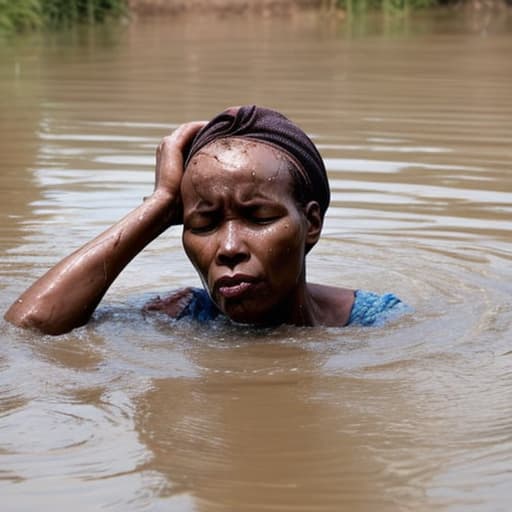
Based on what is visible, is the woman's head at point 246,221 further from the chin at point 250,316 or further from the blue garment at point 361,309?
the blue garment at point 361,309

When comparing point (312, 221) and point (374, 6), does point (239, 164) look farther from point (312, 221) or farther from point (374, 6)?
point (374, 6)

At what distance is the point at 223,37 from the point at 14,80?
6.40 metres

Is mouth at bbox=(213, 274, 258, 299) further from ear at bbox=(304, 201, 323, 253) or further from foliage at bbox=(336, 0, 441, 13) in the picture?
foliage at bbox=(336, 0, 441, 13)

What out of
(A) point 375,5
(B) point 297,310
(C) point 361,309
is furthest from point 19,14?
(B) point 297,310

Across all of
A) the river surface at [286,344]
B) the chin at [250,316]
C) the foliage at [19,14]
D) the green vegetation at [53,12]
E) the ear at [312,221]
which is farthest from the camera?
the green vegetation at [53,12]

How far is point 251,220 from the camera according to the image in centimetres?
455

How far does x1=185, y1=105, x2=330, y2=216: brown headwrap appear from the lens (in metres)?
4.66

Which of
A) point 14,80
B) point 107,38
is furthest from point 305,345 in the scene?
point 107,38

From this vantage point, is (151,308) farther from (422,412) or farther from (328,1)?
(328,1)

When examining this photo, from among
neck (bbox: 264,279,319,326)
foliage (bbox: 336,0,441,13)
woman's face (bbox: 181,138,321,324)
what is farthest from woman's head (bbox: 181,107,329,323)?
foliage (bbox: 336,0,441,13)

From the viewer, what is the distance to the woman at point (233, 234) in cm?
451

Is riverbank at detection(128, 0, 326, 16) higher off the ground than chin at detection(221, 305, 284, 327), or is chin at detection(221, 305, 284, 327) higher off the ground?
chin at detection(221, 305, 284, 327)

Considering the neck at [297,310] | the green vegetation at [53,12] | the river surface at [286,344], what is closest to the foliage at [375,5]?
the green vegetation at [53,12]

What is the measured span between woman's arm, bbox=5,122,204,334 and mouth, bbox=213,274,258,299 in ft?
1.97
